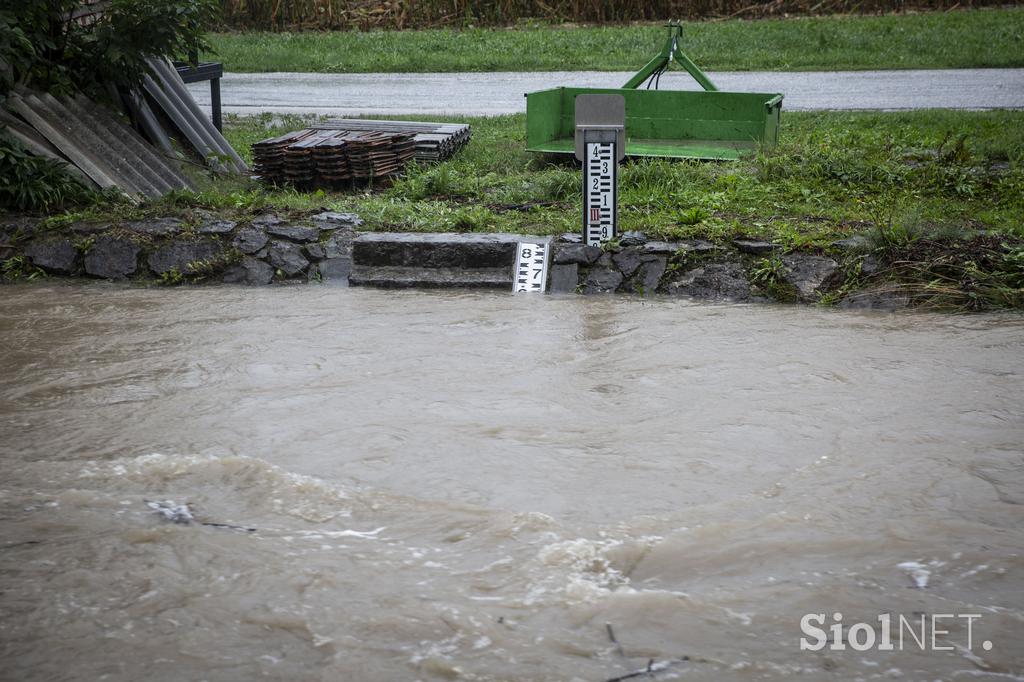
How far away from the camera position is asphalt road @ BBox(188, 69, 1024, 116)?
13.1m

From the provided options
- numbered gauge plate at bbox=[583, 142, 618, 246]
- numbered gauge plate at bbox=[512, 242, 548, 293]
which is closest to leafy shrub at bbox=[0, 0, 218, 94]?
numbered gauge plate at bbox=[512, 242, 548, 293]

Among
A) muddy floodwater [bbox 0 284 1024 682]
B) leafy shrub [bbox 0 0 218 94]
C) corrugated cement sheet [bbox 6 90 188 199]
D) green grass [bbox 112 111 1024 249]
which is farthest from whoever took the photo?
leafy shrub [bbox 0 0 218 94]

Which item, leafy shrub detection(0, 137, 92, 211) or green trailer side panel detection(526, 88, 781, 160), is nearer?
leafy shrub detection(0, 137, 92, 211)

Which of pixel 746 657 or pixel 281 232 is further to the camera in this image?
pixel 281 232

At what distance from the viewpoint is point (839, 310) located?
6695 mm

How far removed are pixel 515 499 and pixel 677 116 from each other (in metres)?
7.21

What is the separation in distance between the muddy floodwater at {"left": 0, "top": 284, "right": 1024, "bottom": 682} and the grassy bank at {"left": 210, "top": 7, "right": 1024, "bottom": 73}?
11.6m

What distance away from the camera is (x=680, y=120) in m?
10.3

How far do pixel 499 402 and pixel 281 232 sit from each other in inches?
136

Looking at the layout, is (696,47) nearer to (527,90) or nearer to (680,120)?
(527,90)

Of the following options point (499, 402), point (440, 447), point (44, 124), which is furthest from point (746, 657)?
point (44, 124)

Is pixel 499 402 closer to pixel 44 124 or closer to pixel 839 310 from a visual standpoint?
pixel 839 310

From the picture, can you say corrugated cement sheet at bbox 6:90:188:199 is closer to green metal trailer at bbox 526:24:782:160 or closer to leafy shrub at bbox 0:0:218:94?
leafy shrub at bbox 0:0:218:94

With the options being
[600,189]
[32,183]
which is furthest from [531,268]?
[32,183]
